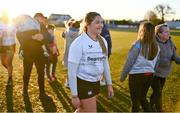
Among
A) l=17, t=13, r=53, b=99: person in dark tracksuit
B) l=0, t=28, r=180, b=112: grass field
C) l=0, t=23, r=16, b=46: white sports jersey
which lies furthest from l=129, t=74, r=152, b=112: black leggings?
l=0, t=23, r=16, b=46: white sports jersey

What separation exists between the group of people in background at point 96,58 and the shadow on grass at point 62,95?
36 cm

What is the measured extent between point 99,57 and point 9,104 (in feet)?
13.0

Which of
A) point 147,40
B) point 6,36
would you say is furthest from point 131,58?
point 6,36

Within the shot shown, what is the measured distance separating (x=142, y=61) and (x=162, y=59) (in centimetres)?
106

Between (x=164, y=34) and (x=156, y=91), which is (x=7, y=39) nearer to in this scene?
(x=156, y=91)

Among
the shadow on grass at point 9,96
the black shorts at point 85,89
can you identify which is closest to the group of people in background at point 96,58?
the black shorts at point 85,89

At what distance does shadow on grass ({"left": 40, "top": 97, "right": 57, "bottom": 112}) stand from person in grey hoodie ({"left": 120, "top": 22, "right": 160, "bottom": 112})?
7.05 feet

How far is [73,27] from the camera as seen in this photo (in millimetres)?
11641

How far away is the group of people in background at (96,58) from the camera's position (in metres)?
5.84

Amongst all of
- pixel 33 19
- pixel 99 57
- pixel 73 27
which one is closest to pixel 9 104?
pixel 33 19

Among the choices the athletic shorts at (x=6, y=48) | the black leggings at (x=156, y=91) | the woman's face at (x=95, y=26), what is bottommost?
the black leggings at (x=156, y=91)

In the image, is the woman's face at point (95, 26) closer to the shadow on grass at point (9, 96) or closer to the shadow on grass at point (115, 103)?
the shadow on grass at point (115, 103)

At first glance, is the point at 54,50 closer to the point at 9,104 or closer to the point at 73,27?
the point at 73,27

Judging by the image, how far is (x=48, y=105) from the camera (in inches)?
365
